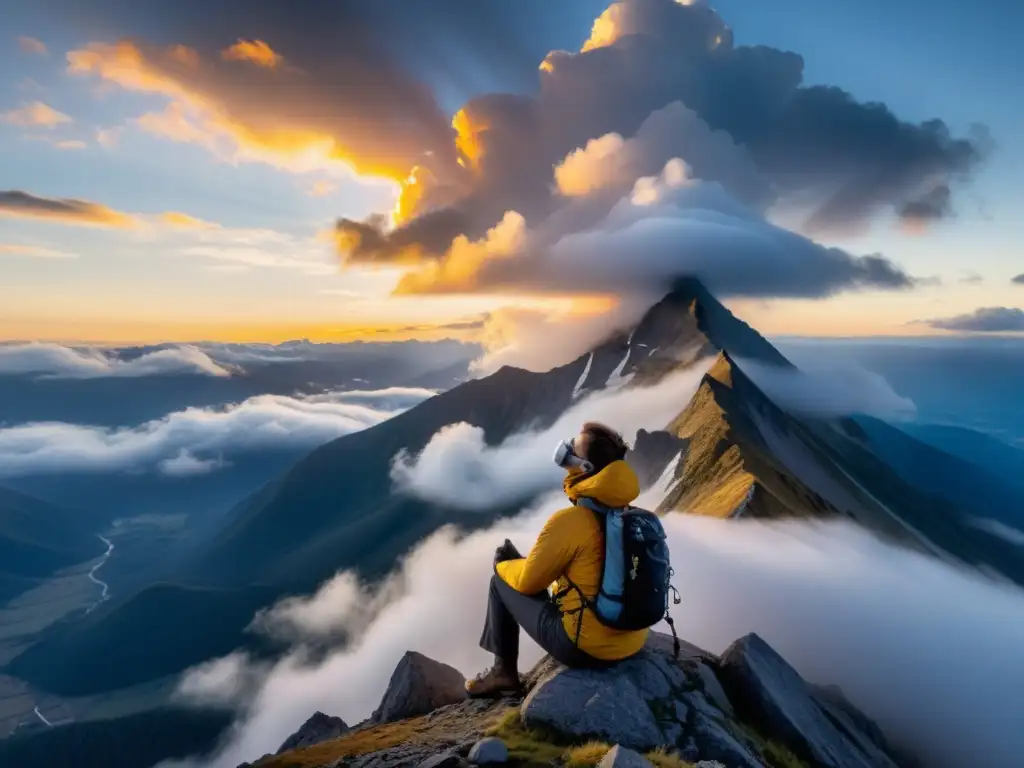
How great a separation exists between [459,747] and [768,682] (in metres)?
9.75

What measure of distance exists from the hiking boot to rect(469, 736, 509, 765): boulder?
12.7 feet

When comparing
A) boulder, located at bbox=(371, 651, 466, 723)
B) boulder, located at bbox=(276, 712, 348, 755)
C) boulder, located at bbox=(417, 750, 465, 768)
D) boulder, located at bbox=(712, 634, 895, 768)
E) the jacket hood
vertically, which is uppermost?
the jacket hood

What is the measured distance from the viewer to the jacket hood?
1237cm

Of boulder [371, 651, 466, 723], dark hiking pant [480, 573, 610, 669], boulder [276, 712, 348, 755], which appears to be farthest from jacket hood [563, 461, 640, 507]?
boulder [276, 712, 348, 755]

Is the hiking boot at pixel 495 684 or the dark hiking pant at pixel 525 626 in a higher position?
the dark hiking pant at pixel 525 626

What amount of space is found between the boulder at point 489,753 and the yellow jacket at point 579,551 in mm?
2554

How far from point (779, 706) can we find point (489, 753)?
31.1 ft

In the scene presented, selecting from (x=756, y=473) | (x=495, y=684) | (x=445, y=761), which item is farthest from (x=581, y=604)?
(x=756, y=473)

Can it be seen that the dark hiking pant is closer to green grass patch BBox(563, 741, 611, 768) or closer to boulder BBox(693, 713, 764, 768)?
green grass patch BBox(563, 741, 611, 768)

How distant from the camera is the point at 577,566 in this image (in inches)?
510

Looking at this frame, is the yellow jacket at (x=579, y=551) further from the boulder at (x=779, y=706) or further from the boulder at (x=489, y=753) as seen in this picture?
the boulder at (x=779, y=706)

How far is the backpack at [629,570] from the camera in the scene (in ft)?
41.3

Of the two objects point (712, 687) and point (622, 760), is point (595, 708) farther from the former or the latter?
point (712, 687)

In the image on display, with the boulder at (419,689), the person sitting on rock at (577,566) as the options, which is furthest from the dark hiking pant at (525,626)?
the boulder at (419,689)
